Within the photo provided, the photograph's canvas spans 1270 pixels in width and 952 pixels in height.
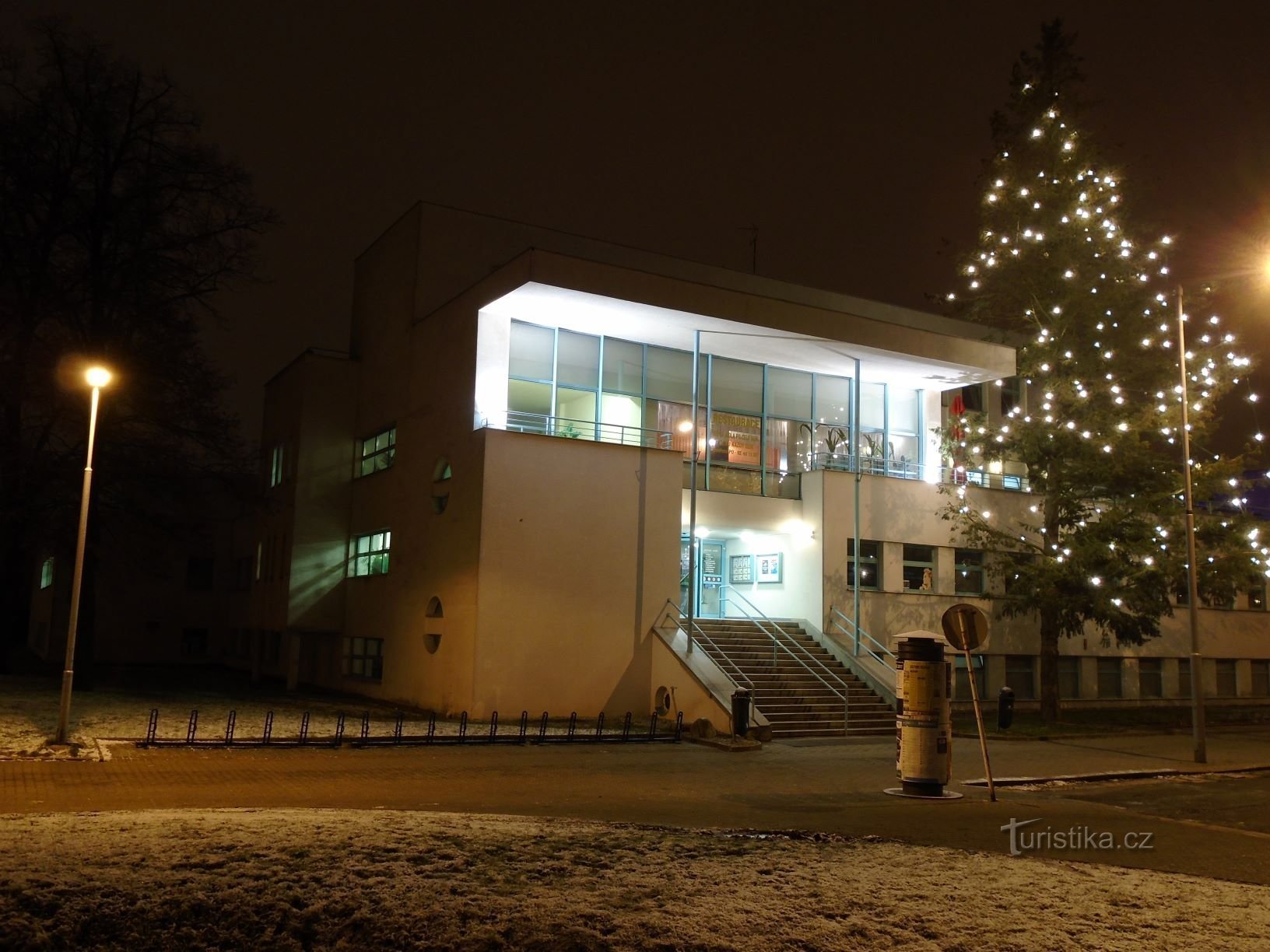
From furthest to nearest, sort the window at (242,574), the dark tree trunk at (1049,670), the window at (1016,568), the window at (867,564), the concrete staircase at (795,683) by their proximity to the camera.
Answer: the window at (242,574)
the window at (867,564)
the dark tree trunk at (1049,670)
the window at (1016,568)
the concrete staircase at (795,683)

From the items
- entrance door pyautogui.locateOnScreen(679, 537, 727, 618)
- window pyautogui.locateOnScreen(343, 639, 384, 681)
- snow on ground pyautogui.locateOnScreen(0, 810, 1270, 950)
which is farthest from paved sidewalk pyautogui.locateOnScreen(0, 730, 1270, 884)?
window pyautogui.locateOnScreen(343, 639, 384, 681)

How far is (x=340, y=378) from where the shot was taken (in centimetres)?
3231

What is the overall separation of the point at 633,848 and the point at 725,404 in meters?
21.0

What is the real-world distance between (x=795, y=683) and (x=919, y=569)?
698 cm

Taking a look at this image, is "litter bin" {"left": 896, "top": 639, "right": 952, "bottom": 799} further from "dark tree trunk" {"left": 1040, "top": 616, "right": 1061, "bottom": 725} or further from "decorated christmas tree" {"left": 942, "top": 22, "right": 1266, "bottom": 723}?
"dark tree trunk" {"left": 1040, "top": 616, "right": 1061, "bottom": 725}

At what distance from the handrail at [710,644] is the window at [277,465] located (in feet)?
49.5

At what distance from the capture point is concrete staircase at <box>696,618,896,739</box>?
2162 cm

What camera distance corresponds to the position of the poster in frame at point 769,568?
2770 centimetres

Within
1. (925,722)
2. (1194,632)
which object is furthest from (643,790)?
(1194,632)

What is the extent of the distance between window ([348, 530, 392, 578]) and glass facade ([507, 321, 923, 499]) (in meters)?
6.22

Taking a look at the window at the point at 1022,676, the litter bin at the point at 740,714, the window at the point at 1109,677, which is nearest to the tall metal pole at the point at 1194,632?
the litter bin at the point at 740,714

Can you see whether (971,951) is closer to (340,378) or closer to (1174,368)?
(1174,368)

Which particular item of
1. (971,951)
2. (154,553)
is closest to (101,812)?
(971,951)

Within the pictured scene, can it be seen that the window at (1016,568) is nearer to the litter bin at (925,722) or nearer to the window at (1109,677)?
the window at (1109,677)
